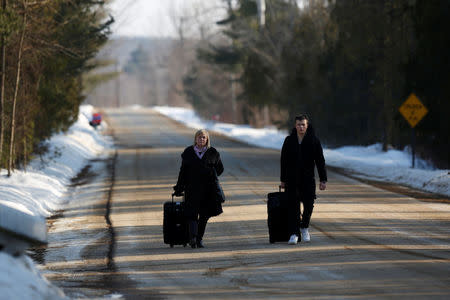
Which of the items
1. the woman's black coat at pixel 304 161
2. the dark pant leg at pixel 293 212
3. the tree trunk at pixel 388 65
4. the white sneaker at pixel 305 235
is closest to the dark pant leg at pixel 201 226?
the dark pant leg at pixel 293 212

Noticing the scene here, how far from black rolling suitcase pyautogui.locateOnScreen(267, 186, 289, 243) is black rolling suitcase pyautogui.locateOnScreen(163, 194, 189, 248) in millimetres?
1261

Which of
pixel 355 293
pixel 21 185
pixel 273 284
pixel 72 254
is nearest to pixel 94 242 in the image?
pixel 72 254

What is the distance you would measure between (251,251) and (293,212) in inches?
42.4

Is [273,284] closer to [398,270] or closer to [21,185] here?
[398,270]

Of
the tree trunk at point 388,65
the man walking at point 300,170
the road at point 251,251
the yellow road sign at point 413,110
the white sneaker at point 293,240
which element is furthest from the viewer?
the tree trunk at point 388,65

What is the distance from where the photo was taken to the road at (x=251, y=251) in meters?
8.57

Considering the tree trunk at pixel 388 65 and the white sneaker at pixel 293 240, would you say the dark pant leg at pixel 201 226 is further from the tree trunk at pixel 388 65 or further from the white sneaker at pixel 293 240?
the tree trunk at pixel 388 65

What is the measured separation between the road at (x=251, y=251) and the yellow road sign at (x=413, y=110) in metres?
3.35

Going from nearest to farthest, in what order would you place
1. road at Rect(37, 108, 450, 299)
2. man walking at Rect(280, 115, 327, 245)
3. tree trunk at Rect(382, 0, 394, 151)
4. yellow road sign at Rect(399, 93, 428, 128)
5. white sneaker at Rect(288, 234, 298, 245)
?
1. road at Rect(37, 108, 450, 299)
2. white sneaker at Rect(288, 234, 298, 245)
3. man walking at Rect(280, 115, 327, 245)
4. yellow road sign at Rect(399, 93, 428, 128)
5. tree trunk at Rect(382, 0, 394, 151)

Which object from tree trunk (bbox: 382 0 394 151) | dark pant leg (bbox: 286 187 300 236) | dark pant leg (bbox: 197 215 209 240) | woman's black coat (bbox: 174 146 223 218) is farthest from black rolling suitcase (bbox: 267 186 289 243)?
tree trunk (bbox: 382 0 394 151)

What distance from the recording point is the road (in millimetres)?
8570

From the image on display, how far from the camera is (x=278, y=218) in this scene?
12008 mm

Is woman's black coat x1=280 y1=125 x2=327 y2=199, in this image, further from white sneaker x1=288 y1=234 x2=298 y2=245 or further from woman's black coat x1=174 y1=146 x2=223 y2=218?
woman's black coat x1=174 y1=146 x2=223 y2=218

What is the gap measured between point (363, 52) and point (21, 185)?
1788cm
